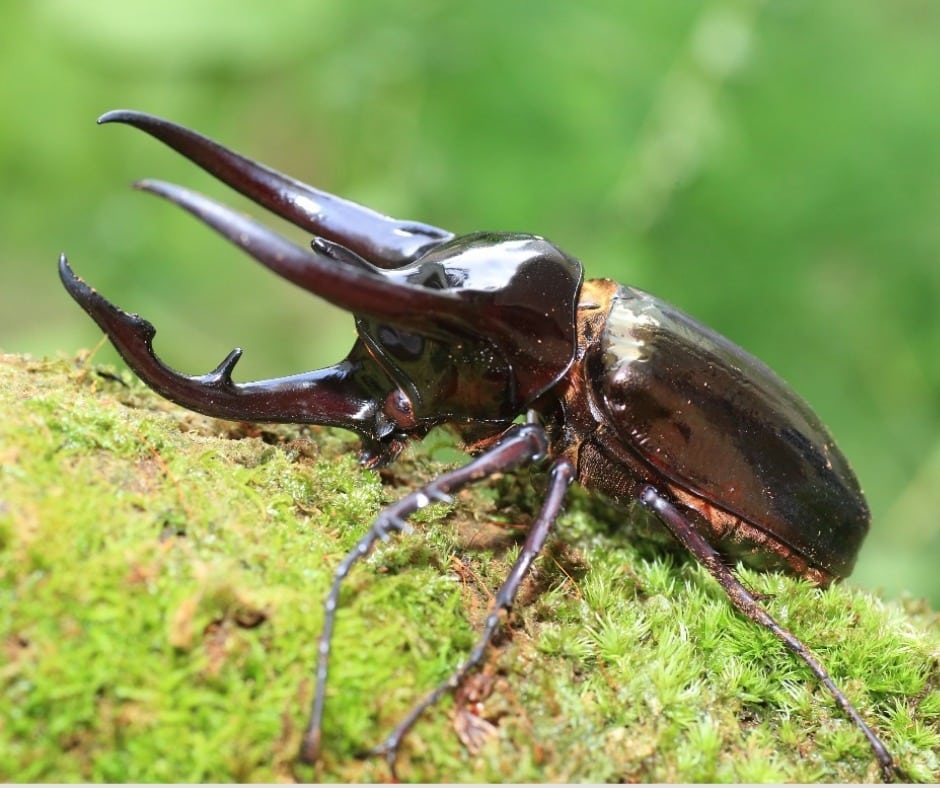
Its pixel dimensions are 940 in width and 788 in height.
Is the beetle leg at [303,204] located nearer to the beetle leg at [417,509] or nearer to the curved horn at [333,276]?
the curved horn at [333,276]

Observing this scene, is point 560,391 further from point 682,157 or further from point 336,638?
point 682,157

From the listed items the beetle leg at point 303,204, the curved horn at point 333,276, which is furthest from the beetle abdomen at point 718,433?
the beetle leg at point 303,204

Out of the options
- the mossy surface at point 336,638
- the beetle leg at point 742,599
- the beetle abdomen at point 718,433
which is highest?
the beetle abdomen at point 718,433

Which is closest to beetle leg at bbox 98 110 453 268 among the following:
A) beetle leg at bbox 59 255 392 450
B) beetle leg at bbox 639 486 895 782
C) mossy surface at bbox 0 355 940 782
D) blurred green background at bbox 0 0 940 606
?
beetle leg at bbox 59 255 392 450

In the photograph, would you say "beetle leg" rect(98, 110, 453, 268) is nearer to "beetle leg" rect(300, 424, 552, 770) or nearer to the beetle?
the beetle

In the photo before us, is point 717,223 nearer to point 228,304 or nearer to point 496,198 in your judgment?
point 496,198

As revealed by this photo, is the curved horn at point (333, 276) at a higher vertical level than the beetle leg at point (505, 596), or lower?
higher

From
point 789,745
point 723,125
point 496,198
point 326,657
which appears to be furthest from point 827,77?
point 326,657
